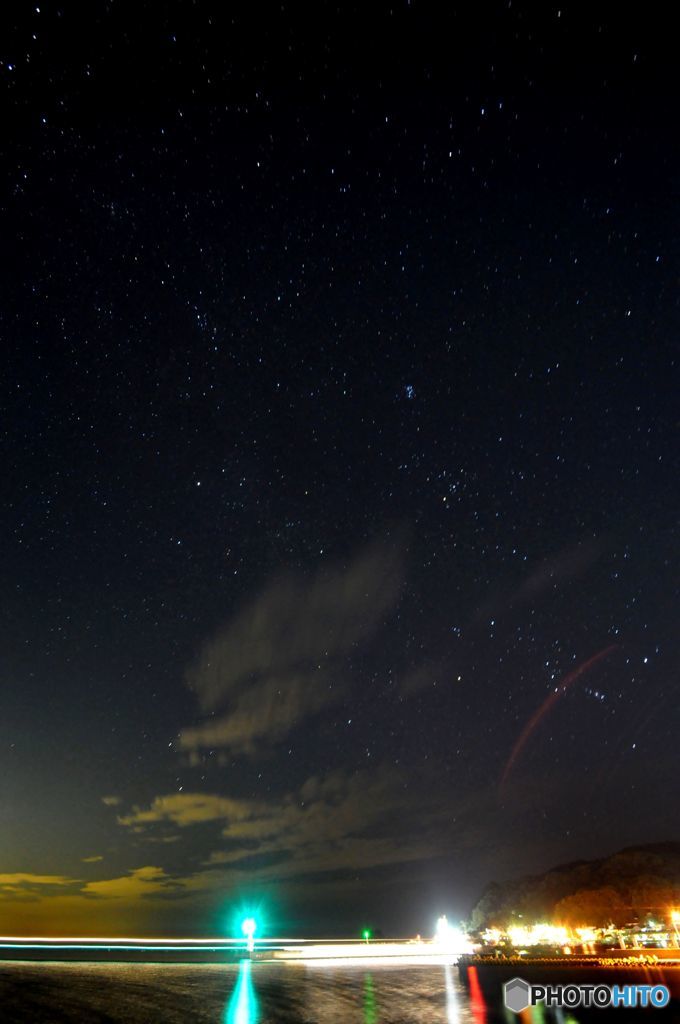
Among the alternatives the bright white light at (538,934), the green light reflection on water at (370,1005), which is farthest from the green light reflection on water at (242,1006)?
the bright white light at (538,934)

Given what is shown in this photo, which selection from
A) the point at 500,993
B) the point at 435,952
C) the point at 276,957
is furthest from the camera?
the point at 435,952

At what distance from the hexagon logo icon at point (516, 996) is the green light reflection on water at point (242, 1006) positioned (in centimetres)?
2092

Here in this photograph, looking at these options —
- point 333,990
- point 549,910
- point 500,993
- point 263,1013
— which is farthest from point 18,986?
point 549,910

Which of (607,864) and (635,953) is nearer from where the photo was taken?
(635,953)

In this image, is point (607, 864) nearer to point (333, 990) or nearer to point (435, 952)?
point (435, 952)

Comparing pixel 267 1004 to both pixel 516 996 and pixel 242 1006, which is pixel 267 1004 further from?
pixel 516 996

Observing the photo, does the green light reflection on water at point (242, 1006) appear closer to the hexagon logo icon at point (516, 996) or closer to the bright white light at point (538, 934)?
the hexagon logo icon at point (516, 996)

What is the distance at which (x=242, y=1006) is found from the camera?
6391 cm

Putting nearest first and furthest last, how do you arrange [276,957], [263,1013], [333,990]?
1. [263,1013]
2. [333,990]
3. [276,957]

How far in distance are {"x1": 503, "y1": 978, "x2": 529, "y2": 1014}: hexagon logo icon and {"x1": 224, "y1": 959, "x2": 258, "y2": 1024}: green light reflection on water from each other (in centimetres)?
2092

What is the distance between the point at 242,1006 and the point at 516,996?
2496cm

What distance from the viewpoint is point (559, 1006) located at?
2399 inches

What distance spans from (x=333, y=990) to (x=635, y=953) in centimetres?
3484

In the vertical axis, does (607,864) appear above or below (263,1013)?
above
